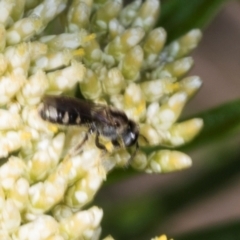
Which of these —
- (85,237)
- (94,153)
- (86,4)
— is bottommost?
(85,237)

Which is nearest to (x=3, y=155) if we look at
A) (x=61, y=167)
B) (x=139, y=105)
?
(x=61, y=167)

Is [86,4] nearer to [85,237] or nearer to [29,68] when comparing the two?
[29,68]

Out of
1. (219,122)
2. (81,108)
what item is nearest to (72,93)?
(81,108)

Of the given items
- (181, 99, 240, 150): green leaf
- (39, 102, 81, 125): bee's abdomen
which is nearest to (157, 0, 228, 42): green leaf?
(181, 99, 240, 150): green leaf

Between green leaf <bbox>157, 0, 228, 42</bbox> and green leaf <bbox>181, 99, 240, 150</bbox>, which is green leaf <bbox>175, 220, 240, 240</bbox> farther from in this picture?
green leaf <bbox>157, 0, 228, 42</bbox>

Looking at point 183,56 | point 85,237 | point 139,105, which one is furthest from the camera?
point 183,56

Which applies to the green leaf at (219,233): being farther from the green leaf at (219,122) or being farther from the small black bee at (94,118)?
the small black bee at (94,118)
